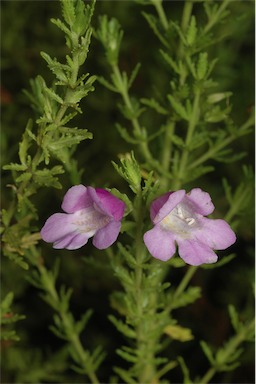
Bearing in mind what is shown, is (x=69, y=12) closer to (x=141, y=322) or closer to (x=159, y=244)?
(x=159, y=244)

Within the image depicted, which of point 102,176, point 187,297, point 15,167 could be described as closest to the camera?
point 15,167

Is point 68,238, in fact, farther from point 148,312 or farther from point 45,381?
point 45,381

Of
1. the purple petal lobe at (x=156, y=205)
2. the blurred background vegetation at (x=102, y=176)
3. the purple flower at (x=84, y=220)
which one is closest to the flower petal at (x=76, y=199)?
the purple flower at (x=84, y=220)

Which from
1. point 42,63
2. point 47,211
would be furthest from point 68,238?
point 42,63

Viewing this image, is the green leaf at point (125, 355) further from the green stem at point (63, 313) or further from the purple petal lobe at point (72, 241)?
the purple petal lobe at point (72, 241)

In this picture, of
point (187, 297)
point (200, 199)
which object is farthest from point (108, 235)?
point (187, 297)

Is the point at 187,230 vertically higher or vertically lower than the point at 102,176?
higher

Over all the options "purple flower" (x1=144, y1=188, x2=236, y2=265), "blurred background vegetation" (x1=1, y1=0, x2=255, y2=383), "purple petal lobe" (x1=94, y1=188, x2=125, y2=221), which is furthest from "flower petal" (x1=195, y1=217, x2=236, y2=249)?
"blurred background vegetation" (x1=1, y1=0, x2=255, y2=383)
